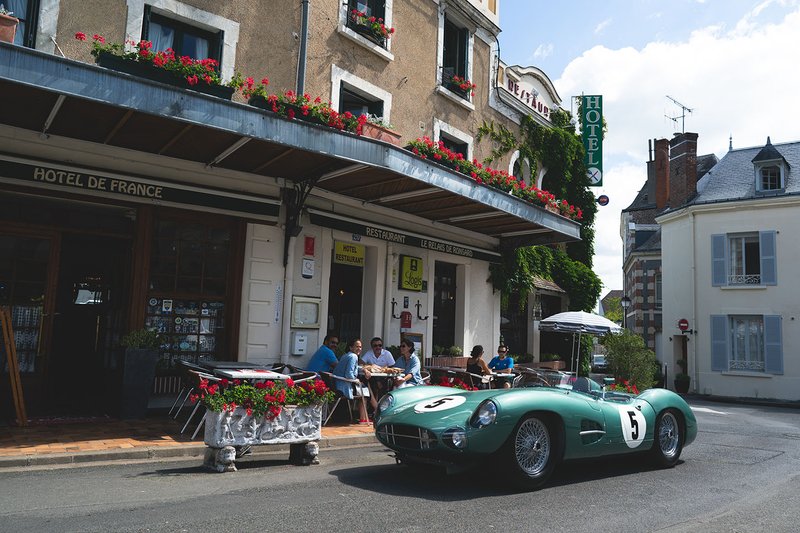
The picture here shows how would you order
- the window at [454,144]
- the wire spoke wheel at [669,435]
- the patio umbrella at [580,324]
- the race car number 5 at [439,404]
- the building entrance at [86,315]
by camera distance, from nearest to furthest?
the race car number 5 at [439,404]
the wire spoke wheel at [669,435]
the building entrance at [86,315]
the window at [454,144]
the patio umbrella at [580,324]

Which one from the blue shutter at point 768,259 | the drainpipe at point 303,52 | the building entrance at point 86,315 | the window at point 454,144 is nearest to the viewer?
the building entrance at point 86,315

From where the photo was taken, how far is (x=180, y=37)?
10.0 metres

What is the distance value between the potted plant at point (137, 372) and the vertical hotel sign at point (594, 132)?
47.4 ft

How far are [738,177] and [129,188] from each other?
2655 centimetres

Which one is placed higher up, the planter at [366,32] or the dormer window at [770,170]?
the dormer window at [770,170]

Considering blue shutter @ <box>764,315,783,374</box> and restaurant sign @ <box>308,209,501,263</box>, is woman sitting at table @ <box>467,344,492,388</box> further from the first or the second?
blue shutter @ <box>764,315,783,374</box>

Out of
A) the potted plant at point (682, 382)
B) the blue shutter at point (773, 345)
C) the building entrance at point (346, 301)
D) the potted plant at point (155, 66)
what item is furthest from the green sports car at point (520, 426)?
the potted plant at point (682, 382)

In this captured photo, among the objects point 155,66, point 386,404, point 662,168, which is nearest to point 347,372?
point 386,404

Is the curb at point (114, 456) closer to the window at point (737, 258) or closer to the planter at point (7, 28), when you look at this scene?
the planter at point (7, 28)

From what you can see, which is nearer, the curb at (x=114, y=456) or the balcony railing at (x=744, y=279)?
the curb at (x=114, y=456)

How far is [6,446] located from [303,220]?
5854mm

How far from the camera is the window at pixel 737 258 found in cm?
2519

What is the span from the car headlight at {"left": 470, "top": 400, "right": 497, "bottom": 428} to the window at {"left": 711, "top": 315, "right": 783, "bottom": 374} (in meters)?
22.7

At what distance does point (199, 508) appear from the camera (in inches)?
188
